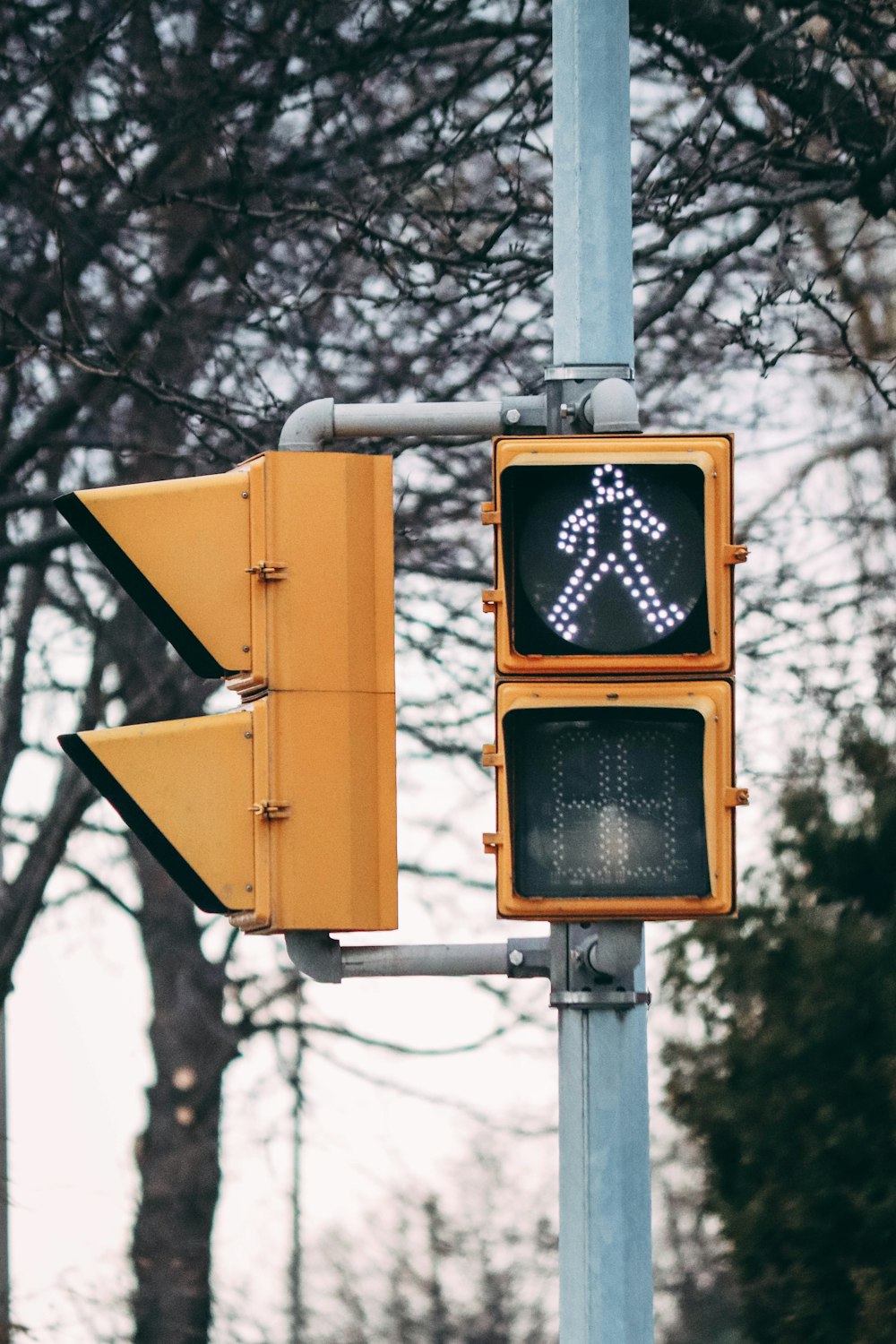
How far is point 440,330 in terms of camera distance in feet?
34.9

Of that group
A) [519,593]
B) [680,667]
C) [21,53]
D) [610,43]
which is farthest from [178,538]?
[21,53]

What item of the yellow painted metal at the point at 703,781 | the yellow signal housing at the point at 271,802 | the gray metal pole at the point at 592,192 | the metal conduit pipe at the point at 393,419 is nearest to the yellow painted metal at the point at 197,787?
A: the yellow signal housing at the point at 271,802

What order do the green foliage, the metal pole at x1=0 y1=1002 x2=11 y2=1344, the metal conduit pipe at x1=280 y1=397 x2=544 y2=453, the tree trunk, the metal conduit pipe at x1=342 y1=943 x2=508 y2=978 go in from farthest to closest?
the tree trunk
the metal pole at x1=0 y1=1002 x2=11 y2=1344
the green foliage
the metal conduit pipe at x1=280 y1=397 x2=544 y2=453
the metal conduit pipe at x1=342 y1=943 x2=508 y2=978

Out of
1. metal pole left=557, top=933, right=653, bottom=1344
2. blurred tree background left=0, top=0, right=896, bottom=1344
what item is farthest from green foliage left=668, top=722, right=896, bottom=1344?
metal pole left=557, top=933, right=653, bottom=1344

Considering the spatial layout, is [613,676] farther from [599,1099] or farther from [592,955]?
[599,1099]

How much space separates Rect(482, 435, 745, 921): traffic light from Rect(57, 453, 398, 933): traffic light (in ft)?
1.05

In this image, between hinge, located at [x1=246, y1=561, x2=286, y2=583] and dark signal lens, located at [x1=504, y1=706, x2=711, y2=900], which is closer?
dark signal lens, located at [x1=504, y1=706, x2=711, y2=900]

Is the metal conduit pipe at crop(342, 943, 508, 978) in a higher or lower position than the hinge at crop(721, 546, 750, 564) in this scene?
lower

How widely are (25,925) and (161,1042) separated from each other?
4085 millimetres

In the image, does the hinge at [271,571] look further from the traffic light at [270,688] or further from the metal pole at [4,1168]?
the metal pole at [4,1168]

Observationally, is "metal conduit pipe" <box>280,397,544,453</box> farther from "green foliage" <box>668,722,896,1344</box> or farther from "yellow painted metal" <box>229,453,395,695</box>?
"green foliage" <box>668,722,896,1344</box>

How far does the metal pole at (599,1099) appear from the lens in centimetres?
361

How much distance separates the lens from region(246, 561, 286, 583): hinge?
363cm

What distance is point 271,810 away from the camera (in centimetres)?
357
